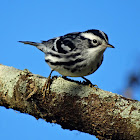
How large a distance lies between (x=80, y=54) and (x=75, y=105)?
0.73 meters

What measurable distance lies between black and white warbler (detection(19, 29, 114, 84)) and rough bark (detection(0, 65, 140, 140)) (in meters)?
0.18

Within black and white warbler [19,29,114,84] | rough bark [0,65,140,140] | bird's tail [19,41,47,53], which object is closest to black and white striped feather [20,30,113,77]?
black and white warbler [19,29,114,84]

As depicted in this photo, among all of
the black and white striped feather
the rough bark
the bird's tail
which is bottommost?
the rough bark

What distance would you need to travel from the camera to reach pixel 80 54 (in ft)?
12.8

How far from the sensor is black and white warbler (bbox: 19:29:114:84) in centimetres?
387

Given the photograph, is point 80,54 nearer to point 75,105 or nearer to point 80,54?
point 80,54

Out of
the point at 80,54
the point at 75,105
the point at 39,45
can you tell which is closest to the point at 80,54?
the point at 80,54

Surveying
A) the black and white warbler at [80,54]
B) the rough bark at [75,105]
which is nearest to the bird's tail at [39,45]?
the black and white warbler at [80,54]

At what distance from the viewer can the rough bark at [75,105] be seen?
343cm

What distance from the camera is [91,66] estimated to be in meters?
3.91

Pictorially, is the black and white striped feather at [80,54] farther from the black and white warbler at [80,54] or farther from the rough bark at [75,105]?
the rough bark at [75,105]

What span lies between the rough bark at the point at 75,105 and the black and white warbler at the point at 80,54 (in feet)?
0.59

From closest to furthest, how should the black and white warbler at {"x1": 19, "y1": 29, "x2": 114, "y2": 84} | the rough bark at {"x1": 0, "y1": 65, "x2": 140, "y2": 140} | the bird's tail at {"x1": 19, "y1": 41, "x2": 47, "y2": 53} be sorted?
the rough bark at {"x1": 0, "y1": 65, "x2": 140, "y2": 140}, the black and white warbler at {"x1": 19, "y1": 29, "x2": 114, "y2": 84}, the bird's tail at {"x1": 19, "y1": 41, "x2": 47, "y2": 53}

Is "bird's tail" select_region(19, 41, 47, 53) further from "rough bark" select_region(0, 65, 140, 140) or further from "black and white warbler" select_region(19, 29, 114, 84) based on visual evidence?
"rough bark" select_region(0, 65, 140, 140)
